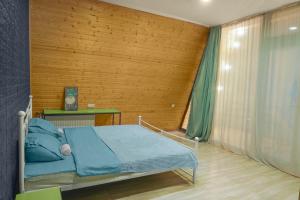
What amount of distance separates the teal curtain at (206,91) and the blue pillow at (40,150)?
11.8ft

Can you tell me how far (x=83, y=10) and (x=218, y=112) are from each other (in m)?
3.51

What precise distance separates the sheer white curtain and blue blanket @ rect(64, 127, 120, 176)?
9.47 ft

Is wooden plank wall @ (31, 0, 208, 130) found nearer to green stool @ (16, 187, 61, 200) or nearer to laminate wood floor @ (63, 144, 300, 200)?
laminate wood floor @ (63, 144, 300, 200)

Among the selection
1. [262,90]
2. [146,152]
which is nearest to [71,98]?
[146,152]

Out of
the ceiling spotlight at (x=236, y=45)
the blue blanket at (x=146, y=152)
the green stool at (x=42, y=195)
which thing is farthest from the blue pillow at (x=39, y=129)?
the ceiling spotlight at (x=236, y=45)

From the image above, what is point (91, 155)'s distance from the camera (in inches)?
98.1

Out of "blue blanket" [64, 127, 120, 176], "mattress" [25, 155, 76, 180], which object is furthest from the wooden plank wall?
"mattress" [25, 155, 76, 180]

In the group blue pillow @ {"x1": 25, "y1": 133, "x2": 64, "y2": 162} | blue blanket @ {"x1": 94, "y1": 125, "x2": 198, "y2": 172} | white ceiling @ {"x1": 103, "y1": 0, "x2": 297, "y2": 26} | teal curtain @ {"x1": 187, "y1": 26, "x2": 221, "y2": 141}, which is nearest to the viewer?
blue pillow @ {"x1": 25, "y1": 133, "x2": 64, "y2": 162}

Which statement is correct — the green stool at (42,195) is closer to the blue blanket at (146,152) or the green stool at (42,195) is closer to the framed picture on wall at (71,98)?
the blue blanket at (146,152)

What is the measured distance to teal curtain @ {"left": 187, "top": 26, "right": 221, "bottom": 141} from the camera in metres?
4.78

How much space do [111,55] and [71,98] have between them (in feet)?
3.92

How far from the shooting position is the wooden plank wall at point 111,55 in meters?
3.45

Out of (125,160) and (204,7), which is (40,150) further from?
(204,7)

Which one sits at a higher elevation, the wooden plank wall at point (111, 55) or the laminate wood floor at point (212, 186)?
the wooden plank wall at point (111, 55)
